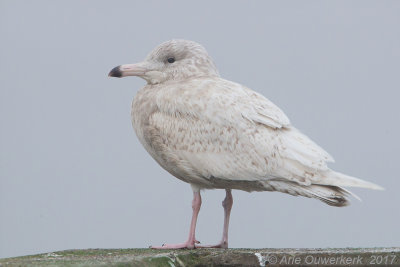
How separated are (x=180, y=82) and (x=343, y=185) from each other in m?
2.39

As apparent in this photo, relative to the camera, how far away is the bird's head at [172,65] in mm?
10711

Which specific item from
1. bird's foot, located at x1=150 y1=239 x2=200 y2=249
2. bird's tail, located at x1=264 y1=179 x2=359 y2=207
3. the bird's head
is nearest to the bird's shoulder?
the bird's head

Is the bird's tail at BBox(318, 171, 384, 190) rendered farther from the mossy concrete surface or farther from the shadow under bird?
the mossy concrete surface

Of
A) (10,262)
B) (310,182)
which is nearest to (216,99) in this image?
(310,182)

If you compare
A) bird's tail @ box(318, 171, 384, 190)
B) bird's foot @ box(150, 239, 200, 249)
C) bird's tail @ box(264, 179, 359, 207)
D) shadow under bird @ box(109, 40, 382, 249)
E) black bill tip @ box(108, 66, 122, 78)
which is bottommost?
bird's foot @ box(150, 239, 200, 249)

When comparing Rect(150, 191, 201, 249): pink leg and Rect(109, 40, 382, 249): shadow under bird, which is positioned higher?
Rect(109, 40, 382, 249): shadow under bird

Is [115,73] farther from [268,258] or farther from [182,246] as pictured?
[268,258]

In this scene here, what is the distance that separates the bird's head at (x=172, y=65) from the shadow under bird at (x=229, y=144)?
353mm

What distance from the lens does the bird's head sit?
10711 mm

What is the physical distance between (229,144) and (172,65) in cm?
151

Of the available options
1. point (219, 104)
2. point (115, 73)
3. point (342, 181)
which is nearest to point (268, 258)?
point (342, 181)

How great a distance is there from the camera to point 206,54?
10.9 metres

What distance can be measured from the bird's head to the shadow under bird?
13.9 inches

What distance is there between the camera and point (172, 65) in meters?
10.8
